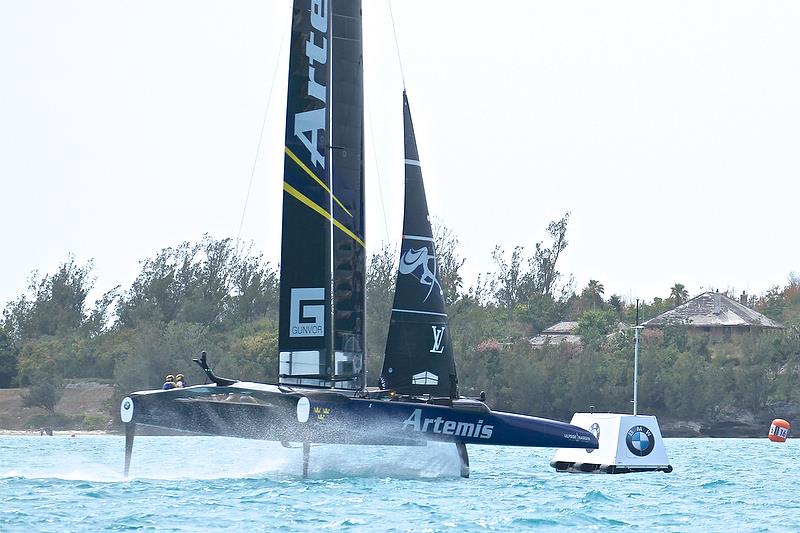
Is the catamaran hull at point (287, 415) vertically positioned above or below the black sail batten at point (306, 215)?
below

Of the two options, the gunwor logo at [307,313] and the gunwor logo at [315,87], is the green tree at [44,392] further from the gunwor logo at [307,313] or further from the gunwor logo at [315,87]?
the gunwor logo at [315,87]

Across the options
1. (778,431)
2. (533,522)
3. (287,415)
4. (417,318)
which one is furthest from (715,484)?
(778,431)

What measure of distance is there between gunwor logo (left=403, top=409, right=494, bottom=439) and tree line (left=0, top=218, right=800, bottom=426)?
3528 cm

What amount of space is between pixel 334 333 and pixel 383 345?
3717 cm

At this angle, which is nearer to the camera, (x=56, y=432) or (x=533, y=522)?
(x=533, y=522)

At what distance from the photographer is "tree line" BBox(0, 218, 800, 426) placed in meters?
67.4

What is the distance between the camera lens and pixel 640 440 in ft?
90.9

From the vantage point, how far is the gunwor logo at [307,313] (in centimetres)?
2495

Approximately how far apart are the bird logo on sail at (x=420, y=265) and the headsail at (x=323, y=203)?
134 cm

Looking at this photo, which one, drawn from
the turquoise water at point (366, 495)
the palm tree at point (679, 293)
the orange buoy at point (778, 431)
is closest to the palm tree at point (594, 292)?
the palm tree at point (679, 293)

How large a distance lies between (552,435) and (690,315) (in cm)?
5588

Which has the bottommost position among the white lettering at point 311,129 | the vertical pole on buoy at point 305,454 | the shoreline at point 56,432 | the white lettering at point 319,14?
the vertical pole on buoy at point 305,454

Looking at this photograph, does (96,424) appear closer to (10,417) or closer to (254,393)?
(10,417)

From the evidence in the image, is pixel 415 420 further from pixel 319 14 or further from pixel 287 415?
pixel 319 14
